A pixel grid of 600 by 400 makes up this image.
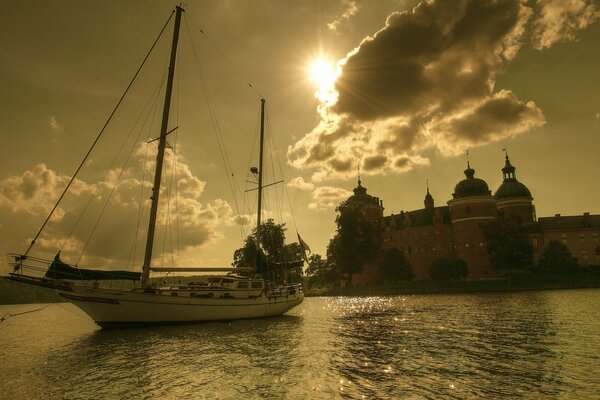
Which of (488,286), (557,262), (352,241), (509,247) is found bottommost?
(488,286)

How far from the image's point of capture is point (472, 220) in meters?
95.6

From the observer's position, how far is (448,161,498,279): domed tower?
303 feet

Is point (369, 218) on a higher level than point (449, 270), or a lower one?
higher

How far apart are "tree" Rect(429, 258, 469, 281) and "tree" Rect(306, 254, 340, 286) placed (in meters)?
33.1

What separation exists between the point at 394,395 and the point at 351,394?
1.30 m

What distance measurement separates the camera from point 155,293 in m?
30.1

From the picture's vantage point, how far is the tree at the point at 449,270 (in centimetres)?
8838

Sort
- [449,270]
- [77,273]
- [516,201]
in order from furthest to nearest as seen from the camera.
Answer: [516,201], [449,270], [77,273]

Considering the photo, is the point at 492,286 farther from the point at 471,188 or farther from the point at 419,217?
the point at 419,217

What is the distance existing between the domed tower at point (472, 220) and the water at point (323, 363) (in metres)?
67.7

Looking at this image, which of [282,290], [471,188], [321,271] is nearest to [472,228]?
[471,188]

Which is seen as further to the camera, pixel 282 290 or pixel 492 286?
pixel 492 286

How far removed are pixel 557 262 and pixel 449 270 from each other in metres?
22.0

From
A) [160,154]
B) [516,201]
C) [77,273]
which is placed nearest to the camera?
[77,273]
